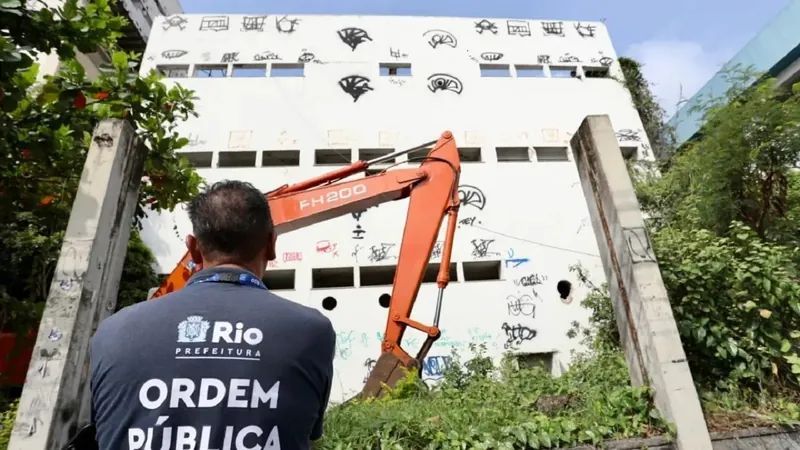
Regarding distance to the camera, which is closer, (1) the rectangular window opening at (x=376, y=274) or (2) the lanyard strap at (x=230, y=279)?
(2) the lanyard strap at (x=230, y=279)

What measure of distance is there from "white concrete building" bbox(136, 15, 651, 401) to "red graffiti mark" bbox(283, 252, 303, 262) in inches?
2.9

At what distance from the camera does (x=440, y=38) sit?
1262 cm

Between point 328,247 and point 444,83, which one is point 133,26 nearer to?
point 444,83

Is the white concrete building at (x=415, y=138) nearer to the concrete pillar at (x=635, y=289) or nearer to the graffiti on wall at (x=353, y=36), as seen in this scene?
the graffiti on wall at (x=353, y=36)

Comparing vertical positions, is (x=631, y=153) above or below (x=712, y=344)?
above

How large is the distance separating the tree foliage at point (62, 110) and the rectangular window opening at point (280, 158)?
16.0 feet

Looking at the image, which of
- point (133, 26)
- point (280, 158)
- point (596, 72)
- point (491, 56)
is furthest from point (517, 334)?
point (133, 26)

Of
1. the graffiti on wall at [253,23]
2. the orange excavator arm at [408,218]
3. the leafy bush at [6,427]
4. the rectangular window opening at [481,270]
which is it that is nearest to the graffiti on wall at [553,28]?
the rectangular window opening at [481,270]

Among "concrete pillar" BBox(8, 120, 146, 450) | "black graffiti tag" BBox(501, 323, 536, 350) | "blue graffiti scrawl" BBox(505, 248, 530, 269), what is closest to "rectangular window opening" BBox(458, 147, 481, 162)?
"blue graffiti scrawl" BBox(505, 248, 530, 269)

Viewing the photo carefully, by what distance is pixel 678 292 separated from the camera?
4.64m

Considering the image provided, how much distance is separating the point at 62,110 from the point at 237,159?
6293mm

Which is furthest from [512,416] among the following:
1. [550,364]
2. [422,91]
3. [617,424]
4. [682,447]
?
[422,91]

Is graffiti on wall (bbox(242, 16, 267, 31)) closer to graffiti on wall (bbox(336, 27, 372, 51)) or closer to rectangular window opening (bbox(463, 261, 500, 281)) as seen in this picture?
graffiti on wall (bbox(336, 27, 372, 51))

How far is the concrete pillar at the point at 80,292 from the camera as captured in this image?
3402 mm
